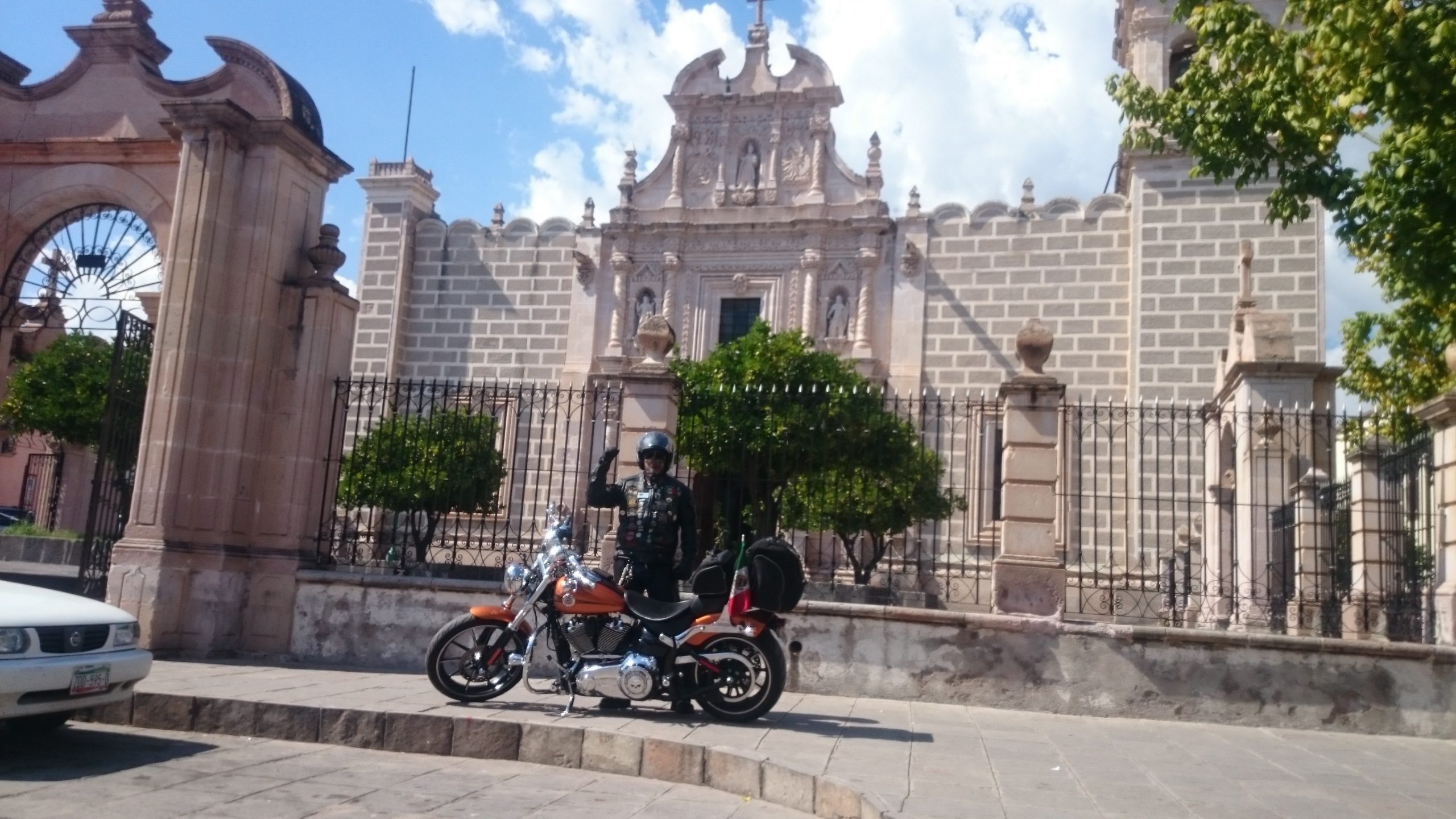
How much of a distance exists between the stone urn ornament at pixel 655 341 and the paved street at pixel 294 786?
4346 mm

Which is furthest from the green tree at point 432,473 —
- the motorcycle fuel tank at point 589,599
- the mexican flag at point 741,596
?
the mexican flag at point 741,596

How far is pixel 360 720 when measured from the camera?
269 inches

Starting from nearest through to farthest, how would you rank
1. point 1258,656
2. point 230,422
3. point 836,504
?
1. point 1258,656
2. point 230,422
3. point 836,504

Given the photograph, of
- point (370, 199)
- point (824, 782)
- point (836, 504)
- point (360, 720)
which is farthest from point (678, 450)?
point (370, 199)

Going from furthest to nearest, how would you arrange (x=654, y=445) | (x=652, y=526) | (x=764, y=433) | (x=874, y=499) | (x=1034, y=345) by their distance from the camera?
(x=874, y=499) < (x=764, y=433) < (x=1034, y=345) < (x=654, y=445) < (x=652, y=526)

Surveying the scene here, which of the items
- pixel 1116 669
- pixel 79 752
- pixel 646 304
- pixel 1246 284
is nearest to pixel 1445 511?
pixel 1116 669

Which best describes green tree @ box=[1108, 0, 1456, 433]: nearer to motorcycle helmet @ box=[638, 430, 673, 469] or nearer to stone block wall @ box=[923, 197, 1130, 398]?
motorcycle helmet @ box=[638, 430, 673, 469]

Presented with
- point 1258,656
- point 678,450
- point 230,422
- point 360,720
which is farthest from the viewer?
point 678,450

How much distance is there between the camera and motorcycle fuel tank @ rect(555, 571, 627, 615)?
732cm

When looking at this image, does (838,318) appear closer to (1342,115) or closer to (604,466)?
(1342,115)

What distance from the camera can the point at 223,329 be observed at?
993 centimetres

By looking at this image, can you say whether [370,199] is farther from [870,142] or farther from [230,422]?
[230,422]

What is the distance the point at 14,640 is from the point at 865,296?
20018 millimetres

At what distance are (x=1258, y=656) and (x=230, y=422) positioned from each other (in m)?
8.20
